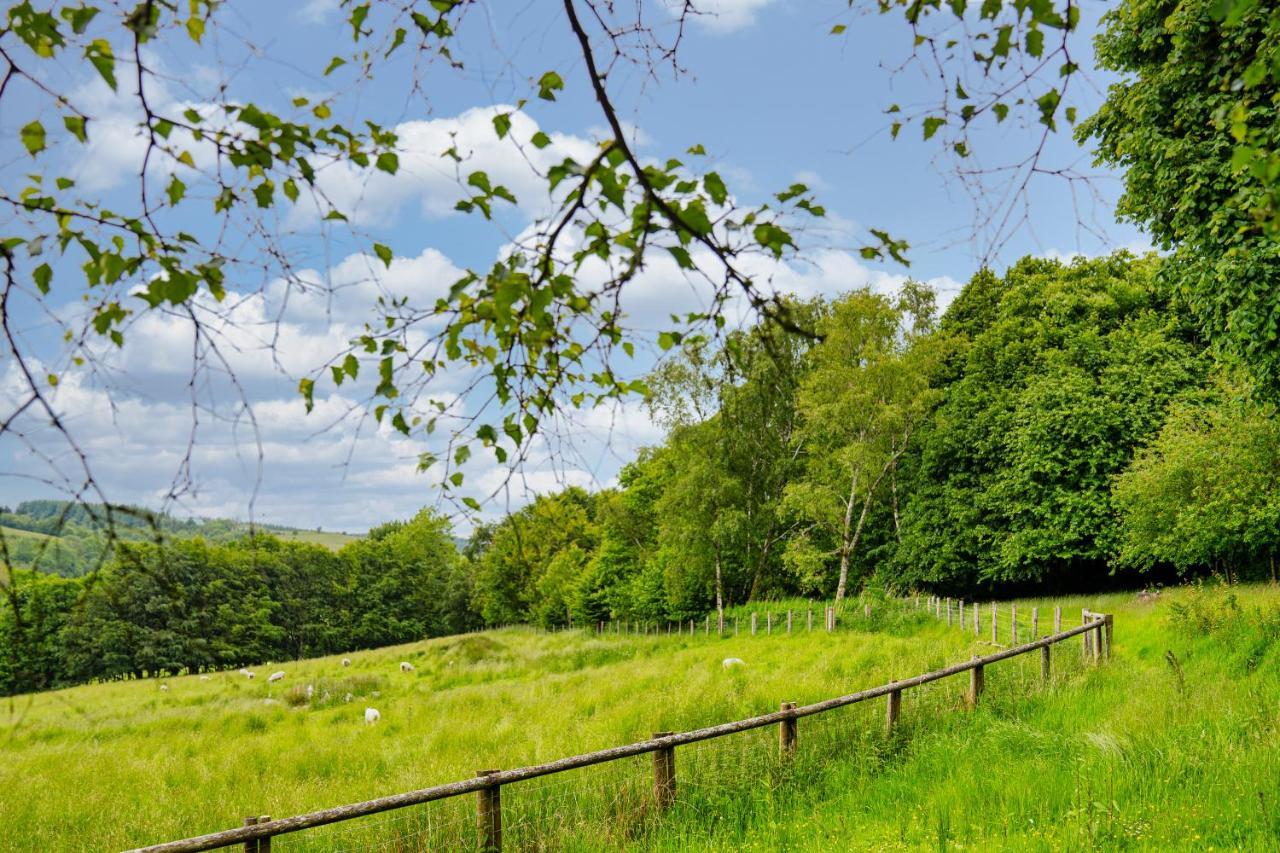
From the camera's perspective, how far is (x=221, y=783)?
1052cm

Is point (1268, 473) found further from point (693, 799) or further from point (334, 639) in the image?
point (334, 639)

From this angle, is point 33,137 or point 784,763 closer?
point 33,137

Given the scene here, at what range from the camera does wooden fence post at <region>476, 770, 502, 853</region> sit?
6.12 m

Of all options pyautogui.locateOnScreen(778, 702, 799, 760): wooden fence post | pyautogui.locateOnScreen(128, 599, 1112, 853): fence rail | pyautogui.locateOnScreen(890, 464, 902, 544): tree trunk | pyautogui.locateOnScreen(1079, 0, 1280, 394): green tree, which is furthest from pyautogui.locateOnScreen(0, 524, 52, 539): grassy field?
pyautogui.locateOnScreen(890, 464, 902, 544): tree trunk

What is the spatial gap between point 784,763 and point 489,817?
3.33 metres

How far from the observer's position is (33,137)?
259cm

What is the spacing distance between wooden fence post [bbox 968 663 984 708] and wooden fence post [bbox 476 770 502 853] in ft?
23.3

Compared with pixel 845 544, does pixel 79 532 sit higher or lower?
higher

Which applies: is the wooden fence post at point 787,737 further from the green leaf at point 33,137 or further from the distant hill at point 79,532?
the green leaf at point 33,137

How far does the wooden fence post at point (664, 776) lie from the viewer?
713 cm

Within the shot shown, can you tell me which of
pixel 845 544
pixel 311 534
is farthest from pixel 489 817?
pixel 311 534

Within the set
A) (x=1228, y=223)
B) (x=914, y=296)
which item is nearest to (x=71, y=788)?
(x=1228, y=223)

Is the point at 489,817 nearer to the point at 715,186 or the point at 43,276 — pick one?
the point at 43,276

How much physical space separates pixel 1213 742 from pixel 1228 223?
8.76 m
